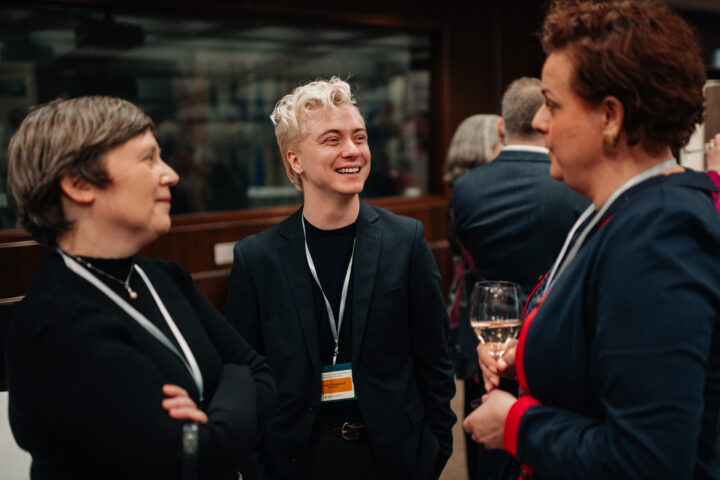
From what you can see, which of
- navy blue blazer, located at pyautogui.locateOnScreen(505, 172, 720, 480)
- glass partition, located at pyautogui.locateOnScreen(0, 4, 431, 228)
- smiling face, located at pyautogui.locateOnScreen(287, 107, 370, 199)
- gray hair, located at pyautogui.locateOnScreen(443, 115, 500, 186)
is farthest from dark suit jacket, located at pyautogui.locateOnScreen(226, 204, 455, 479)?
glass partition, located at pyautogui.locateOnScreen(0, 4, 431, 228)

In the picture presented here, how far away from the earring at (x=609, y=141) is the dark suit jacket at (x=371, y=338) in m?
0.85

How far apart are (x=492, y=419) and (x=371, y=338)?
2.10 feet

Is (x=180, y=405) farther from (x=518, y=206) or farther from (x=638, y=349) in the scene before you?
(x=518, y=206)

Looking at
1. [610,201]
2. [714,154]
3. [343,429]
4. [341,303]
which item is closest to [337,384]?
[343,429]

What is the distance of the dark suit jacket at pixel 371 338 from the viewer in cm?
176

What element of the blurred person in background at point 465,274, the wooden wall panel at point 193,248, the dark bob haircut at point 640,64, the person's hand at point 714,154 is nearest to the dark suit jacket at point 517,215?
the blurred person in background at point 465,274

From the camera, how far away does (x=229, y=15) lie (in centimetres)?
406

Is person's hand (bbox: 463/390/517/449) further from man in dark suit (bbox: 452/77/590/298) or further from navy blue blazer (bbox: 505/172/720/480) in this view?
man in dark suit (bbox: 452/77/590/298)

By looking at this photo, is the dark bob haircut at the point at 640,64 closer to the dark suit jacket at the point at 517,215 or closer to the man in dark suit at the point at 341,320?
the man in dark suit at the point at 341,320

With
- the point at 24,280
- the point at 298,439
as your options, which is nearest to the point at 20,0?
the point at 24,280

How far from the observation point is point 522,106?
2389mm

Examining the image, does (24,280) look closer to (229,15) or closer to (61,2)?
(61,2)

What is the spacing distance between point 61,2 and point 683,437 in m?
3.72

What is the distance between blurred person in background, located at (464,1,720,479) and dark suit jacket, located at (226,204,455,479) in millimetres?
605
